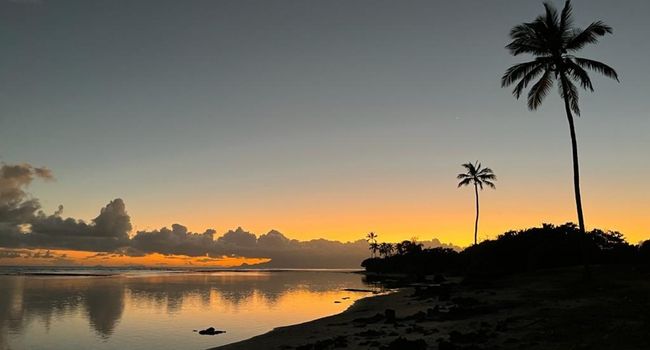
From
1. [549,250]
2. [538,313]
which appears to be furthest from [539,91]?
[549,250]

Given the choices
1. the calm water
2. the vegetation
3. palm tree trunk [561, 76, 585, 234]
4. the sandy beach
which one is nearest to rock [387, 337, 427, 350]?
the sandy beach

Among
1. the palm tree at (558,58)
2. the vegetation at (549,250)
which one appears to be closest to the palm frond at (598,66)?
the palm tree at (558,58)

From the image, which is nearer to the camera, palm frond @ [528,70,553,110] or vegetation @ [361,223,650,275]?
palm frond @ [528,70,553,110]

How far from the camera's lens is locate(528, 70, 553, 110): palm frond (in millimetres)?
35688

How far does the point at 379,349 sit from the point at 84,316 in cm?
3437

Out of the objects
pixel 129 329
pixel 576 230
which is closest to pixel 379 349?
pixel 129 329

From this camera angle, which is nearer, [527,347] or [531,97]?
[527,347]

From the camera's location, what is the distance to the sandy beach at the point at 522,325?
1834 cm

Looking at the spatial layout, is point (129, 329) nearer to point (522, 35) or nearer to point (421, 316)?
point (421, 316)

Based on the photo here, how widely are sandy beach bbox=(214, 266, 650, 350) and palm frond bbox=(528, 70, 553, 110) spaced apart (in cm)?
1345

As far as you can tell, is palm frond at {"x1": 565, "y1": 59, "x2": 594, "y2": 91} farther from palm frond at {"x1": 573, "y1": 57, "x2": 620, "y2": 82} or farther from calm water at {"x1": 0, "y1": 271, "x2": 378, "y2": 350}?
calm water at {"x1": 0, "y1": 271, "x2": 378, "y2": 350}

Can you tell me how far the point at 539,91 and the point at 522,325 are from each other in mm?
20383

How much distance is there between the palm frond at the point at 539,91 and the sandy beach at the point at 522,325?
13.5 metres

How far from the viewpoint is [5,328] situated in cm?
3594
